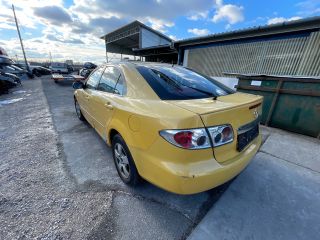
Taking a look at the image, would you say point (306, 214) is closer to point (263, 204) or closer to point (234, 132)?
point (263, 204)

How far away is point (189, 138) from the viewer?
1.38 m

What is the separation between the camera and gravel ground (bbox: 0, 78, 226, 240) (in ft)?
5.39

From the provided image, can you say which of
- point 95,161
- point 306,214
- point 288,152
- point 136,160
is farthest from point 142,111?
point 288,152

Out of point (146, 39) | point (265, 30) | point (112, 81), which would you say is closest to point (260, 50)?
point (265, 30)

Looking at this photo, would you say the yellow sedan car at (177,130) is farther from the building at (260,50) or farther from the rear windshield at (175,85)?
the building at (260,50)

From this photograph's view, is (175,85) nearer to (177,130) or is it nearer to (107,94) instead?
(177,130)

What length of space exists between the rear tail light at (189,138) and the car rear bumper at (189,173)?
0.16 meters

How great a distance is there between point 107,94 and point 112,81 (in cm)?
21

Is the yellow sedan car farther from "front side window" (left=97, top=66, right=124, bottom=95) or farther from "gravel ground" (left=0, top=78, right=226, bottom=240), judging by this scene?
"gravel ground" (left=0, top=78, right=226, bottom=240)

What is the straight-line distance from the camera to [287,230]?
1700 millimetres

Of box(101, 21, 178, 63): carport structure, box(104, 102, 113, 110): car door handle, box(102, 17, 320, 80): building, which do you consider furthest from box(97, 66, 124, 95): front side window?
box(101, 21, 178, 63): carport structure

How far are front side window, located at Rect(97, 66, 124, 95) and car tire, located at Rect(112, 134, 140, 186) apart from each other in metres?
0.66

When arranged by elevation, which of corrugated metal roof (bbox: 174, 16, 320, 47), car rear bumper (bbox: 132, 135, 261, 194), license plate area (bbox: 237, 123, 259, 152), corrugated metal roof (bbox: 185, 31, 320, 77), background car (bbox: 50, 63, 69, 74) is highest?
corrugated metal roof (bbox: 174, 16, 320, 47)

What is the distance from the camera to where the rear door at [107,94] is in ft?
7.36
